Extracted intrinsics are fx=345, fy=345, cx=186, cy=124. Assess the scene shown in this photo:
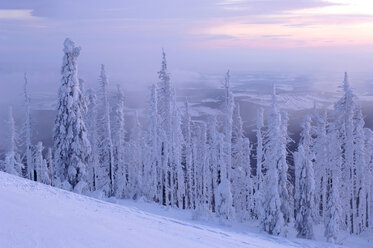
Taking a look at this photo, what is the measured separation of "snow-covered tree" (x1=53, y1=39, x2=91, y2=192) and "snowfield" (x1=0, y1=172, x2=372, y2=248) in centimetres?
1056

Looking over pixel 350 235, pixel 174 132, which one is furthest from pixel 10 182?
pixel 350 235

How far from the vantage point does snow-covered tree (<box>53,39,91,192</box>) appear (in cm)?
2612

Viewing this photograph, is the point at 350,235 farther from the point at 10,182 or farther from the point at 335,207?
the point at 10,182

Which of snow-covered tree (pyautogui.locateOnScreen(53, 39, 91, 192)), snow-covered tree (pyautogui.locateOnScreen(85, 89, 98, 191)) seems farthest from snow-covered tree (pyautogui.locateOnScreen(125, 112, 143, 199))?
snow-covered tree (pyautogui.locateOnScreen(53, 39, 91, 192))

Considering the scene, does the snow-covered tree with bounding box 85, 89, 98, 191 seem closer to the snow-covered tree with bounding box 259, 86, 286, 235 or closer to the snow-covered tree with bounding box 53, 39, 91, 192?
the snow-covered tree with bounding box 53, 39, 91, 192

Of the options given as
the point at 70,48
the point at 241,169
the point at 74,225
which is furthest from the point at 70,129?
the point at 241,169

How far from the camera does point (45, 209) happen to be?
11680mm

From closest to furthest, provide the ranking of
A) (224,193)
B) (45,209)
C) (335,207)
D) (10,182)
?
(45,209), (10,182), (224,193), (335,207)

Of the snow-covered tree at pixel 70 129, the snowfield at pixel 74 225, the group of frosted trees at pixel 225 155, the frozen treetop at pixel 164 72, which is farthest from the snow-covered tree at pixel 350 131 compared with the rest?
the snow-covered tree at pixel 70 129

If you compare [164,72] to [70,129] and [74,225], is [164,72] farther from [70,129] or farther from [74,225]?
[74,225]

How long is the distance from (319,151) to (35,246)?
38020 mm

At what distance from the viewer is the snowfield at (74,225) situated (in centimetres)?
921

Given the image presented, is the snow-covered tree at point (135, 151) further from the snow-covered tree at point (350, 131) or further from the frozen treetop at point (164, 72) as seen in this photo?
the snow-covered tree at point (350, 131)

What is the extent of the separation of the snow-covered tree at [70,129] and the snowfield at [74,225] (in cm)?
1056
